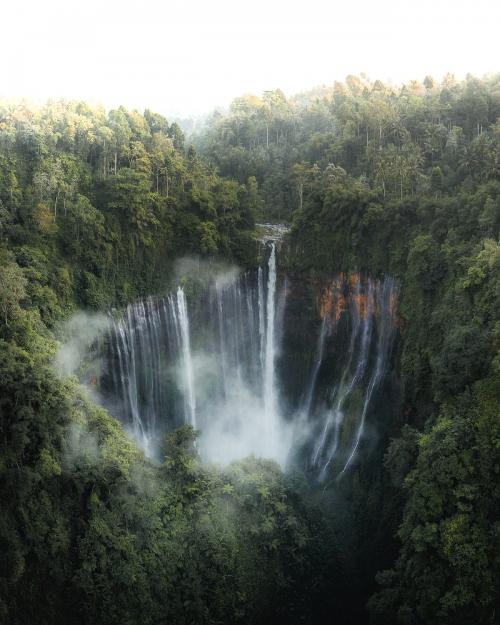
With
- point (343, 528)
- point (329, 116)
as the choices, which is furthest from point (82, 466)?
point (329, 116)

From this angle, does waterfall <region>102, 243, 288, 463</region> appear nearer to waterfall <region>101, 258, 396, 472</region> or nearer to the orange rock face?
waterfall <region>101, 258, 396, 472</region>

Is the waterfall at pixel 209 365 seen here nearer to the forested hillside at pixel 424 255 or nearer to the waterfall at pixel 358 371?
the waterfall at pixel 358 371

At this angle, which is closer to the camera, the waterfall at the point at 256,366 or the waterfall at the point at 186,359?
the waterfall at the point at 256,366

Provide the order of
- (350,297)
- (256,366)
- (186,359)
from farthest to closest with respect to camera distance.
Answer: (256,366), (350,297), (186,359)

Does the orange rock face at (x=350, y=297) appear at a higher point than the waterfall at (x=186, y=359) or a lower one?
higher

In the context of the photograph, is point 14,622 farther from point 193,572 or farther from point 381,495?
point 381,495

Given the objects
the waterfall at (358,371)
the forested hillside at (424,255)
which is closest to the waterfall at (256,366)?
the waterfall at (358,371)

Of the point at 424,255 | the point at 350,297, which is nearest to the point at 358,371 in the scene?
the point at 350,297

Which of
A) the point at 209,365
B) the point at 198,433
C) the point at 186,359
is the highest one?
the point at 186,359

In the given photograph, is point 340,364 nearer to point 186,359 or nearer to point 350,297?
point 350,297

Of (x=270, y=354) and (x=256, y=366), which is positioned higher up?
(x=270, y=354)
